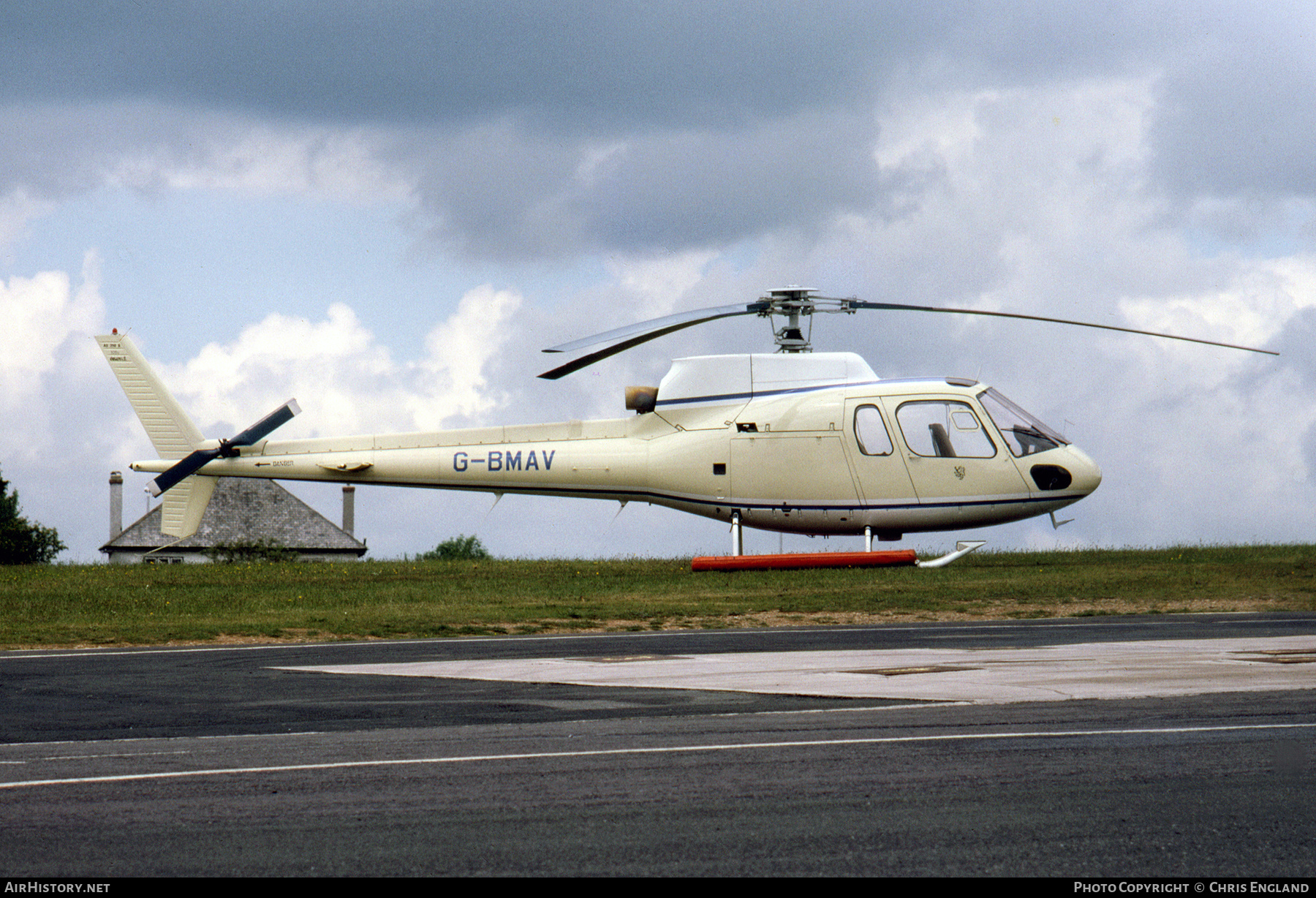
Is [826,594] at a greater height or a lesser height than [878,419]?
lesser

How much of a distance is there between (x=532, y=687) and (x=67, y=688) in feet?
13.4

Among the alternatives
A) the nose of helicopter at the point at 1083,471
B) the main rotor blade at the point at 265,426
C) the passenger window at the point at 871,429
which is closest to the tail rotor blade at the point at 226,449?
the main rotor blade at the point at 265,426

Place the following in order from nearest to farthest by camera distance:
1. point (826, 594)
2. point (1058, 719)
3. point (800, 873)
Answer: point (800, 873)
point (1058, 719)
point (826, 594)

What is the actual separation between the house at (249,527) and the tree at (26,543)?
10.7 ft

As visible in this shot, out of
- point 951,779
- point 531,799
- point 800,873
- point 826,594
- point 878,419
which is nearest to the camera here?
point 800,873

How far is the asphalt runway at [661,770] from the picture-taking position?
5.12 metres

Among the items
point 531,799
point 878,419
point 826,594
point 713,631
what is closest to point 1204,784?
point 531,799

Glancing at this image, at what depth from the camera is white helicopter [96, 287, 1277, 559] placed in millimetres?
25875

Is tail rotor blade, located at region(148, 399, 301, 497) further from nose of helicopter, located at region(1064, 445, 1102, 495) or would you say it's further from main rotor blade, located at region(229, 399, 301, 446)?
nose of helicopter, located at region(1064, 445, 1102, 495)

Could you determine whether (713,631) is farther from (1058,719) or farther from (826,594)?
(1058,719)

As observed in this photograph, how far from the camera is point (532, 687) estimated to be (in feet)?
35.7

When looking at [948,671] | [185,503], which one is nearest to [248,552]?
[185,503]

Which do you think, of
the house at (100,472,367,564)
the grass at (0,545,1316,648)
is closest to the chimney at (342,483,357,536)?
the house at (100,472,367,564)

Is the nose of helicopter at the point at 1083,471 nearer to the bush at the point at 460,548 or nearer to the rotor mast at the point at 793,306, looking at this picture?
the rotor mast at the point at 793,306
